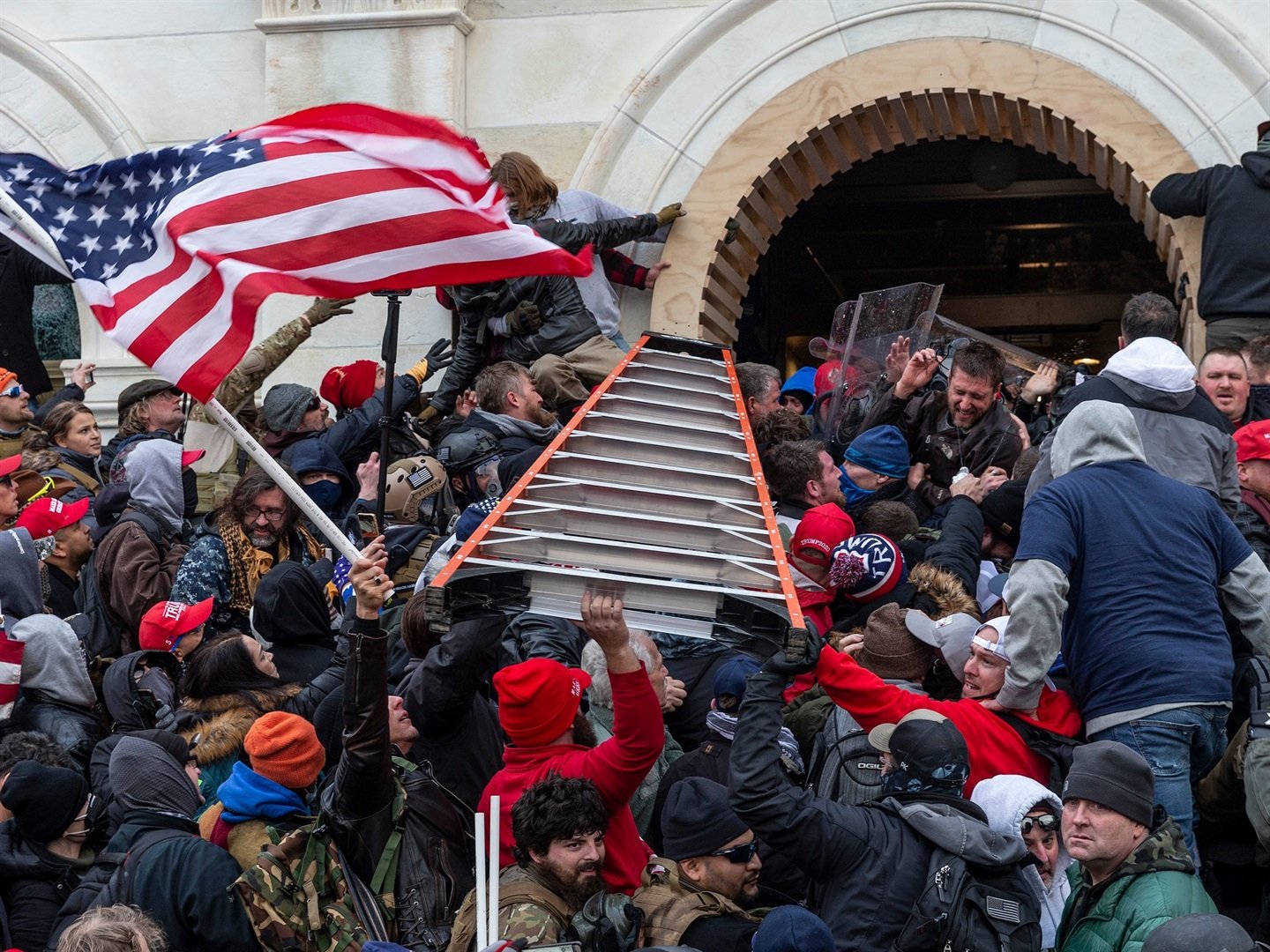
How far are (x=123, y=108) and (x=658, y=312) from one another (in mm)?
3770

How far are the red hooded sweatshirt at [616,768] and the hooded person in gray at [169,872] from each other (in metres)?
0.81

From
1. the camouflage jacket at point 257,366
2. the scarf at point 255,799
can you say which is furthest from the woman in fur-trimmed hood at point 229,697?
the camouflage jacket at point 257,366

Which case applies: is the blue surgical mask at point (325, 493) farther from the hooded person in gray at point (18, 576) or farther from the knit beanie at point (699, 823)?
the knit beanie at point (699, 823)

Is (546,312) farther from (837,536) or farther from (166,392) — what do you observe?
(837,536)

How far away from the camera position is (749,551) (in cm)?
573

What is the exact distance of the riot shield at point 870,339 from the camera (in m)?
9.31

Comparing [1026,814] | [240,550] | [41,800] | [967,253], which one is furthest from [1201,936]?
[967,253]

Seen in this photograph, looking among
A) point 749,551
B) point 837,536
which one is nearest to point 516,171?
point 837,536

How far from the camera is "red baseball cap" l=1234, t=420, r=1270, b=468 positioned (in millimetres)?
7031

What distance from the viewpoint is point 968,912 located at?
4.98m

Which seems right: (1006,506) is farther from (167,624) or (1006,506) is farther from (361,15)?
(361,15)

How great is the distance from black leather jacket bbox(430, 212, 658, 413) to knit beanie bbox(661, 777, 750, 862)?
4621 millimetres

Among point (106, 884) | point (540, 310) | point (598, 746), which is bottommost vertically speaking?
point (106, 884)

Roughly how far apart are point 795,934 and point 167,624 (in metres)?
3.71
